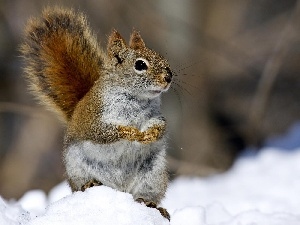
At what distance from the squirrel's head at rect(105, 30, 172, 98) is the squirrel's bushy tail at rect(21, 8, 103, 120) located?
21 centimetres

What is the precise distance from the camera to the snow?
2.43 metres

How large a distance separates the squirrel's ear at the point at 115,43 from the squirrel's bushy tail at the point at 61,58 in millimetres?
183

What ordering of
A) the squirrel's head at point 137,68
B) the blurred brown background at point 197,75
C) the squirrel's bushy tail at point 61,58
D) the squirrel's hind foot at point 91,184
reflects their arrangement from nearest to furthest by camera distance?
the squirrel's head at point 137,68
the squirrel's hind foot at point 91,184
the squirrel's bushy tail at point 61,58
the blurred brown background at point 197,75

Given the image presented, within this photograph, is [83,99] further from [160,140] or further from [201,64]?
[201,64]

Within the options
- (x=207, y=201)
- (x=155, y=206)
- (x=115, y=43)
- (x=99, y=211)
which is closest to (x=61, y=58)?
(x=115, y=43)

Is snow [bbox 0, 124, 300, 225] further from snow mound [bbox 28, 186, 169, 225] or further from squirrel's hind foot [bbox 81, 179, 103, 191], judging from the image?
squirrel's hind foot [bbox 81, 179, 103, 191]

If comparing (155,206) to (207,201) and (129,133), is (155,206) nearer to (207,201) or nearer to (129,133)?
(129,133)

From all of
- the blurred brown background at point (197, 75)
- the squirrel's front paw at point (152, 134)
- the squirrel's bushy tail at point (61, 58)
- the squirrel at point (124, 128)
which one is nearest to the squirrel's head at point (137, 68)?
the squirrel at point (124, 128)

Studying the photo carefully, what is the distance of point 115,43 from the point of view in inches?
111

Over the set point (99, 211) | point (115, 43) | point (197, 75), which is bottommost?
point (99, 211)

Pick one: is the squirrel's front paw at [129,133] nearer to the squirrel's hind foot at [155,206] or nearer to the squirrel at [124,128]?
the squirrel at [124,128]

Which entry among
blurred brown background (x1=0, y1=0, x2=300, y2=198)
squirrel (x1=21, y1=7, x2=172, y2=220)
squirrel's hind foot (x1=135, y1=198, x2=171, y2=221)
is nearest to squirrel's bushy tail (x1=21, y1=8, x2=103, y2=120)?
squirrel (x1=21, y1=7, x2=172, y2=220)

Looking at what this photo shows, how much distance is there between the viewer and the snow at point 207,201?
2426 mm

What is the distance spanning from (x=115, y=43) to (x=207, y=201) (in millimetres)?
1185
